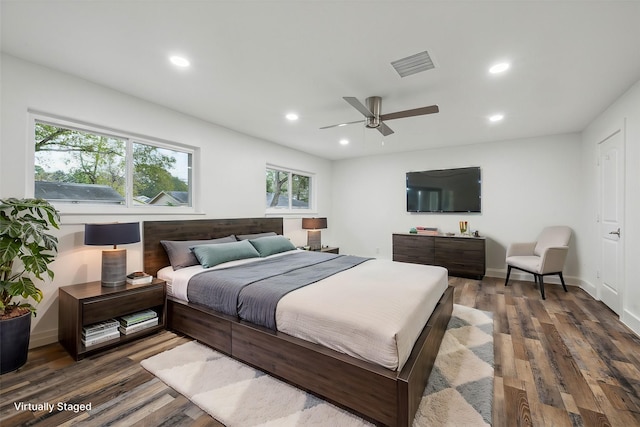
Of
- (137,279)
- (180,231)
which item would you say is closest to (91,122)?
(180,231)

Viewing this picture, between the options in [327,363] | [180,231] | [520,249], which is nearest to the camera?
[327,363]

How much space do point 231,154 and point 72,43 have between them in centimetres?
223

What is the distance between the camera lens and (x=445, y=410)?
66.2 inches

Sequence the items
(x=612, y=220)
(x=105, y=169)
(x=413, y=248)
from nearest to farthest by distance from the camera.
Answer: (x=105, y=169), (x=612, y=220), (x=413, y=248)

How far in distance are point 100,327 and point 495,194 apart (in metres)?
5.93

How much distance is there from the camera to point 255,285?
2.35 metres

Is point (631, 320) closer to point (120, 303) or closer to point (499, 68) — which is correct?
point (499, 68)

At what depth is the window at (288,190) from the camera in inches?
206

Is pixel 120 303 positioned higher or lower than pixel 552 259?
lower

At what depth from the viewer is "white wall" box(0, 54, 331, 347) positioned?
2.32 metres

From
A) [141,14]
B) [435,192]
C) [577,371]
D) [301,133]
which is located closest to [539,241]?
[435,192]

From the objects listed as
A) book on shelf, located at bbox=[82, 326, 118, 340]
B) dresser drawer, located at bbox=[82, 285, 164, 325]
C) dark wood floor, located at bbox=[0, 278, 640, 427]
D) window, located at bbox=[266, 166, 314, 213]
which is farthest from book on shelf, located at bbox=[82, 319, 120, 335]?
window, located at bbox=[266, 166, 314, 213]

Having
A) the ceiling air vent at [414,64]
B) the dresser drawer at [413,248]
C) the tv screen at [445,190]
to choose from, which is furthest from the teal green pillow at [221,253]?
the tv screen at [445,190]

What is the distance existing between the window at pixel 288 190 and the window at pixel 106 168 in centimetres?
166
